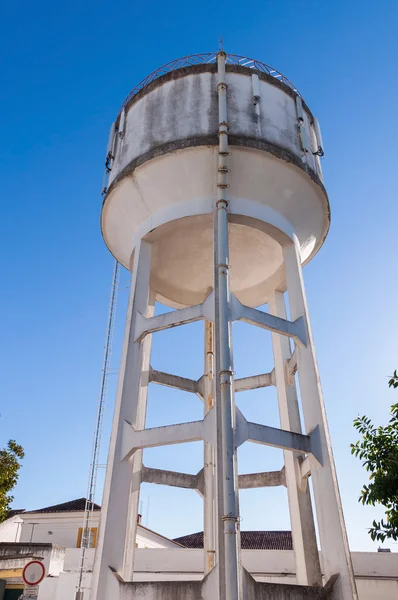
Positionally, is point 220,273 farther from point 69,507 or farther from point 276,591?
point 69,507

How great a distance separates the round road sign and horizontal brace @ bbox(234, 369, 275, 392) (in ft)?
16.0

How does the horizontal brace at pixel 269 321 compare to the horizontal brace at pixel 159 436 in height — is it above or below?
Answer: above

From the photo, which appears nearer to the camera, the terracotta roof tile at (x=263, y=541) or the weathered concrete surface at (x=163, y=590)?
the weathered concrete surface at (x=163, y=590)

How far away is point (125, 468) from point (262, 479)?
3008 mm

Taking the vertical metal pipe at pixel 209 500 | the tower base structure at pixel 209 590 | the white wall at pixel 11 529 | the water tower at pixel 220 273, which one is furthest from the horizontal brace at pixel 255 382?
the white wall at pixel 11 529

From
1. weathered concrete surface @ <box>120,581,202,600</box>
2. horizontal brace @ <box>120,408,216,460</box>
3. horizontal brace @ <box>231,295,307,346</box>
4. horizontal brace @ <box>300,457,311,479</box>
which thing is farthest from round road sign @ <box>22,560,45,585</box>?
horizontal brace @ <box>231,295,307,346</box>

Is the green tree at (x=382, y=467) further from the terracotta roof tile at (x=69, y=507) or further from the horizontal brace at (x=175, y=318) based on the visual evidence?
the terracotta roof tile at (x=69, y=507)

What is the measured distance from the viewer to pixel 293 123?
10.1m

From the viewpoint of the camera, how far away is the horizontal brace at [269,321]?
8094 mm

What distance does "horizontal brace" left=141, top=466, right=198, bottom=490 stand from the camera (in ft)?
30.0

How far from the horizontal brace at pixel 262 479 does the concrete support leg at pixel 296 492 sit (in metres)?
0.26

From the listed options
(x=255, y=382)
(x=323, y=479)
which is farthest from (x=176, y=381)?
(x=323, y=479)

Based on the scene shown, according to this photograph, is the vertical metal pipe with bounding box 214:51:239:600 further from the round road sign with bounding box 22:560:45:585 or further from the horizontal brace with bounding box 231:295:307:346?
the round road sign with bounding box 22:560:45:585

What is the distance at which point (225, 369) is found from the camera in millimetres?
7402
